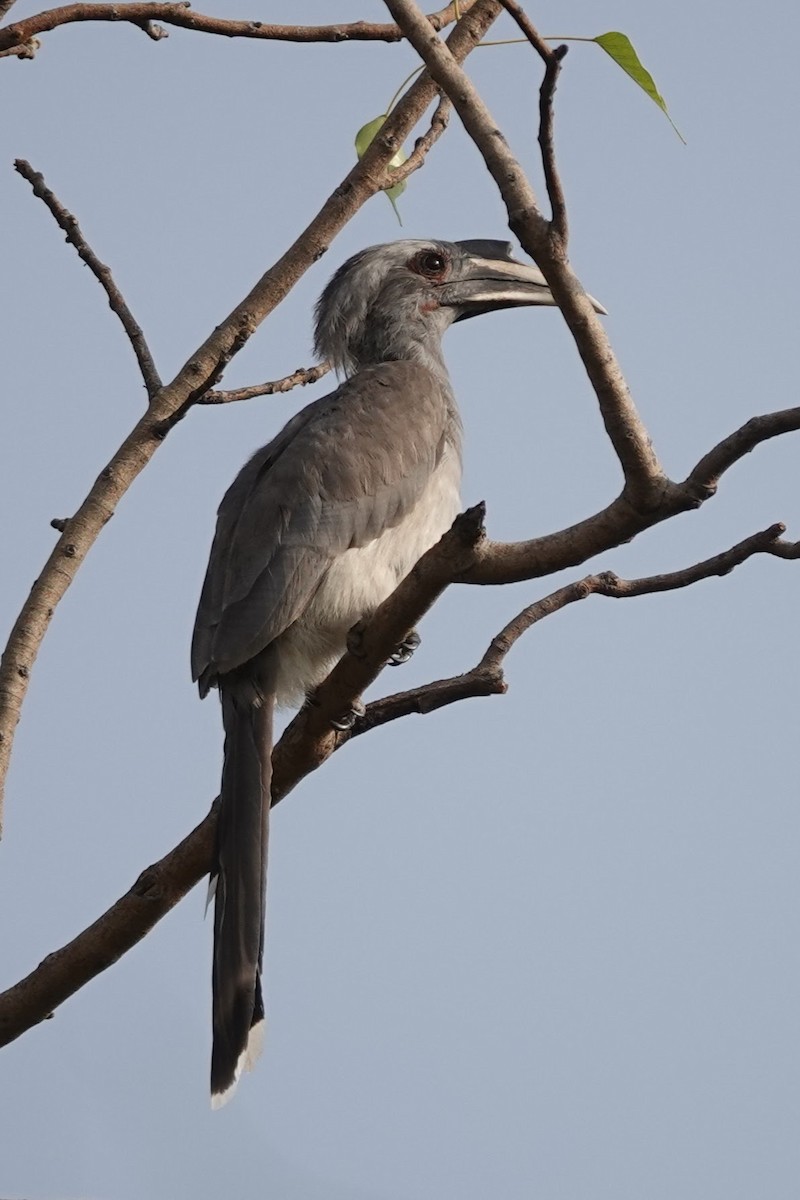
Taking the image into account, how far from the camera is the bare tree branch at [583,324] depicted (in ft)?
9.36

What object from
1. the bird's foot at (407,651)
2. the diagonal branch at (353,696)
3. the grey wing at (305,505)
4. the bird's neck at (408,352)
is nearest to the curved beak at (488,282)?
the bird's neck at (408,352)

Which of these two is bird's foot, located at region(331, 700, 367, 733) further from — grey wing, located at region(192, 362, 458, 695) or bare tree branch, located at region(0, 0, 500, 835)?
bare tree branch, located at region(0, 0, 500, 835)

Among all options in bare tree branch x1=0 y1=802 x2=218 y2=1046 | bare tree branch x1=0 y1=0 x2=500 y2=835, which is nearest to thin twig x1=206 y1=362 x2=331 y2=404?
bare tree branch x1=0 y1=0 x2=500 y2=835

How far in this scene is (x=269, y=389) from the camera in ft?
15.0

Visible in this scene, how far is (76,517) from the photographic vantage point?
4012mm

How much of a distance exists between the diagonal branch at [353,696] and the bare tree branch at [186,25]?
1392 millimetres

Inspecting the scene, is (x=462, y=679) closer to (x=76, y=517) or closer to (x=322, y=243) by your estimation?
(x=76, y=517)

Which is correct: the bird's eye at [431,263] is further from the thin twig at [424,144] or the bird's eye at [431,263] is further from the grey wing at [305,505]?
the thin twig at [424,144]

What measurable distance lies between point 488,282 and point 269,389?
184cm

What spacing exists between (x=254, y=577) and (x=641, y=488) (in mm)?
1916

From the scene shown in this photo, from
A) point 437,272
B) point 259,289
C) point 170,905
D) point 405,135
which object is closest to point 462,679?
point 170,905

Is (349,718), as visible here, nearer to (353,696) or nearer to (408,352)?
(353,696)

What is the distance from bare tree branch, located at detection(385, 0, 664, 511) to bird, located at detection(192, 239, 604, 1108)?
174 cm

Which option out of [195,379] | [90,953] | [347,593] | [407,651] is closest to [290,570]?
[347,593]
